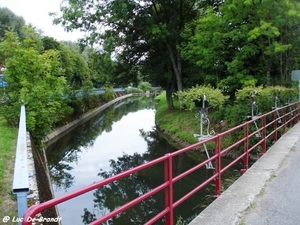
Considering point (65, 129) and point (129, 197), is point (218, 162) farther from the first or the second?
point (65, 129)

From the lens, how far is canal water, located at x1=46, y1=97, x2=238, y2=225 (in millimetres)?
8812

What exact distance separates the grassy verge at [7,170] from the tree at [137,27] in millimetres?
9420

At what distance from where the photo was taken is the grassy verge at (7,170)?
4707 mm

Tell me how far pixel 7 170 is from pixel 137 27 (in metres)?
15.0

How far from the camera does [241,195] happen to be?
4547mm

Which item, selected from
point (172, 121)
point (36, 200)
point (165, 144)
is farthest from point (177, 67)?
point (36, 200)

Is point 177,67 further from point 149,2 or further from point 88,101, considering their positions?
point 88,101

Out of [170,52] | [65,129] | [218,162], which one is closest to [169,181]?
[218,162]

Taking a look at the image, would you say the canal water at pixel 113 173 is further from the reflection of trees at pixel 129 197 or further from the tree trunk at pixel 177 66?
the tree trunk at pixel 177 66

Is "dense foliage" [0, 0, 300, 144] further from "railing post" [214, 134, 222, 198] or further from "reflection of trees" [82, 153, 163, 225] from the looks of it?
"railing post" [214, 134, 222, 198]

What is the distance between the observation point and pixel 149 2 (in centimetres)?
2041

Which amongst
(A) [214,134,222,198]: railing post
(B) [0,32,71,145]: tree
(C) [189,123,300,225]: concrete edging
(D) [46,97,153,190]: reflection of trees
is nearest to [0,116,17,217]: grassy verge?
(B) [0,32,71,145]: tree

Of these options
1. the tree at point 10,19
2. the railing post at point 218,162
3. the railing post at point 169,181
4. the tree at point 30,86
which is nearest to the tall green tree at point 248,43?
the tree at point 30,86

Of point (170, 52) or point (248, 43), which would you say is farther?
point (170, 52)
